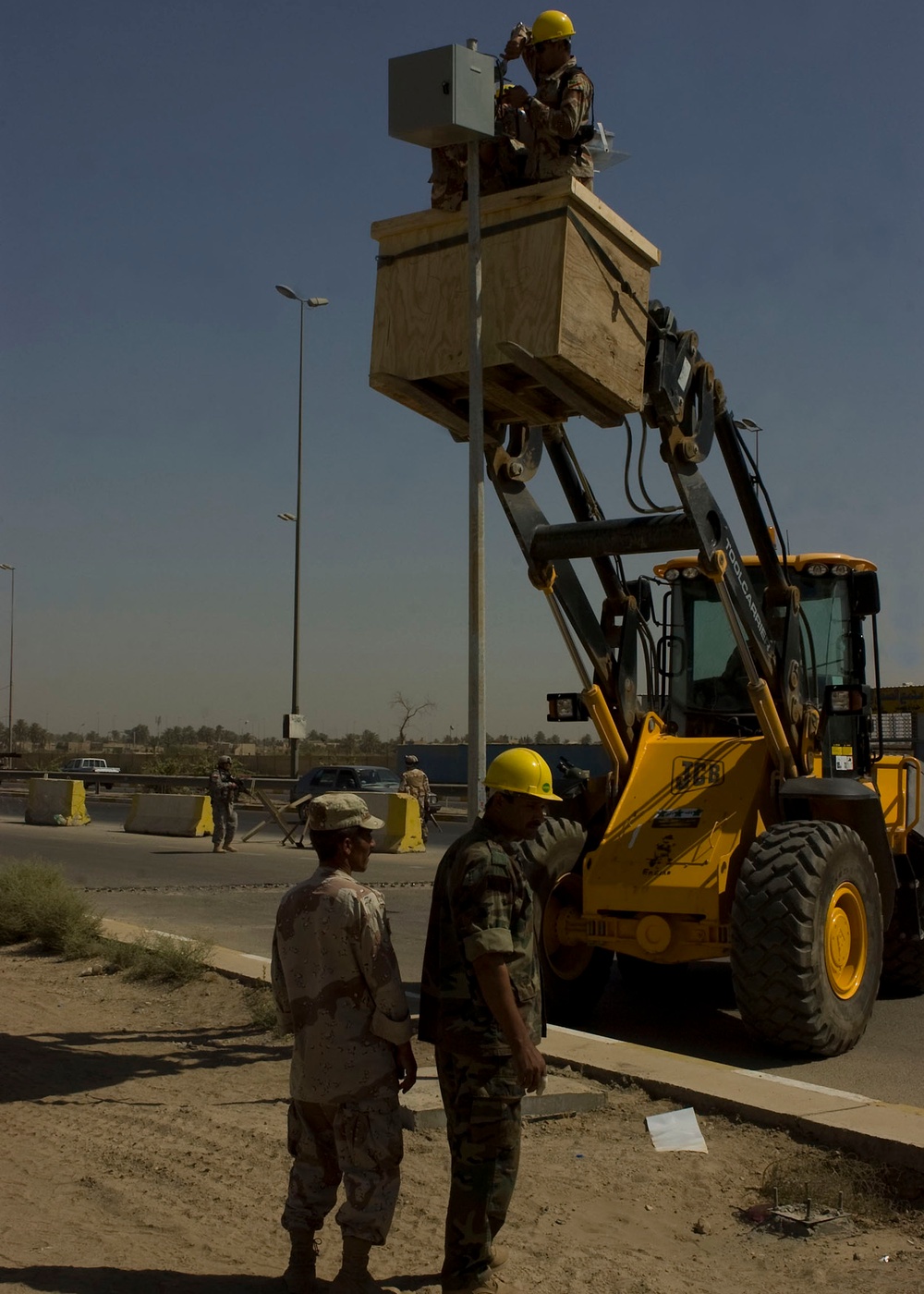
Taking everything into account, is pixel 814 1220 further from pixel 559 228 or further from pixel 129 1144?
pixel 559 228

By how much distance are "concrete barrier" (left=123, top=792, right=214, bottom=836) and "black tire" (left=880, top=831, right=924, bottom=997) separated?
18.7 meters

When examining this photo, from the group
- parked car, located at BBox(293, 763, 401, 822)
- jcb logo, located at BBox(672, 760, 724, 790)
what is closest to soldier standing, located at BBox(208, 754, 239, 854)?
parked car, located at BBox(293, 763, 401, 822)

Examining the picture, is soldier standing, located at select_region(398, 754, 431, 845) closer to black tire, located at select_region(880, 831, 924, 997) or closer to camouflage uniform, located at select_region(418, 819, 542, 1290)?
black tire, located at select_region(880, 831, 924, 997)

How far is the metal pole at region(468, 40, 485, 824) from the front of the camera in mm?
6898

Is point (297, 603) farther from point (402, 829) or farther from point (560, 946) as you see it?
point (560, 946)

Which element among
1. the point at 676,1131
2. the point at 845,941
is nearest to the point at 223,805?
the point at 845,941

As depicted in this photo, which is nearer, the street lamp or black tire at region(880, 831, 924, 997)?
black tire at region(880, 831, 924, 997)

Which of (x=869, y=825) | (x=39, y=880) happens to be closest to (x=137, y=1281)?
(x=869, y=825)

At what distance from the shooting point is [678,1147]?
5988mm

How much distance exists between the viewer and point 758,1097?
6465 millimetres

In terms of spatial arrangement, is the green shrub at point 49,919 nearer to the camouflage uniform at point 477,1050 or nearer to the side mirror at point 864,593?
the side mirror at point 864,593

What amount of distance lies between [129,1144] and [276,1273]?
1.69m

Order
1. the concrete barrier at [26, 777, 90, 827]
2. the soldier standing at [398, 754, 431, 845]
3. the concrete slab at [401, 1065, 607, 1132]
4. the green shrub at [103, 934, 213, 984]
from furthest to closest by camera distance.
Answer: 1. the concrete barrier at [26, 777, 90, 827]
2. the soldier standing at [398, 754, 431, 845]
3. the green shrub at [103, 934, 213, 984]
4. the concrete slab at [401, 1065, 607, 1132]

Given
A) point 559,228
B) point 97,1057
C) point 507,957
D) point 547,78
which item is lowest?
point 97,1057
